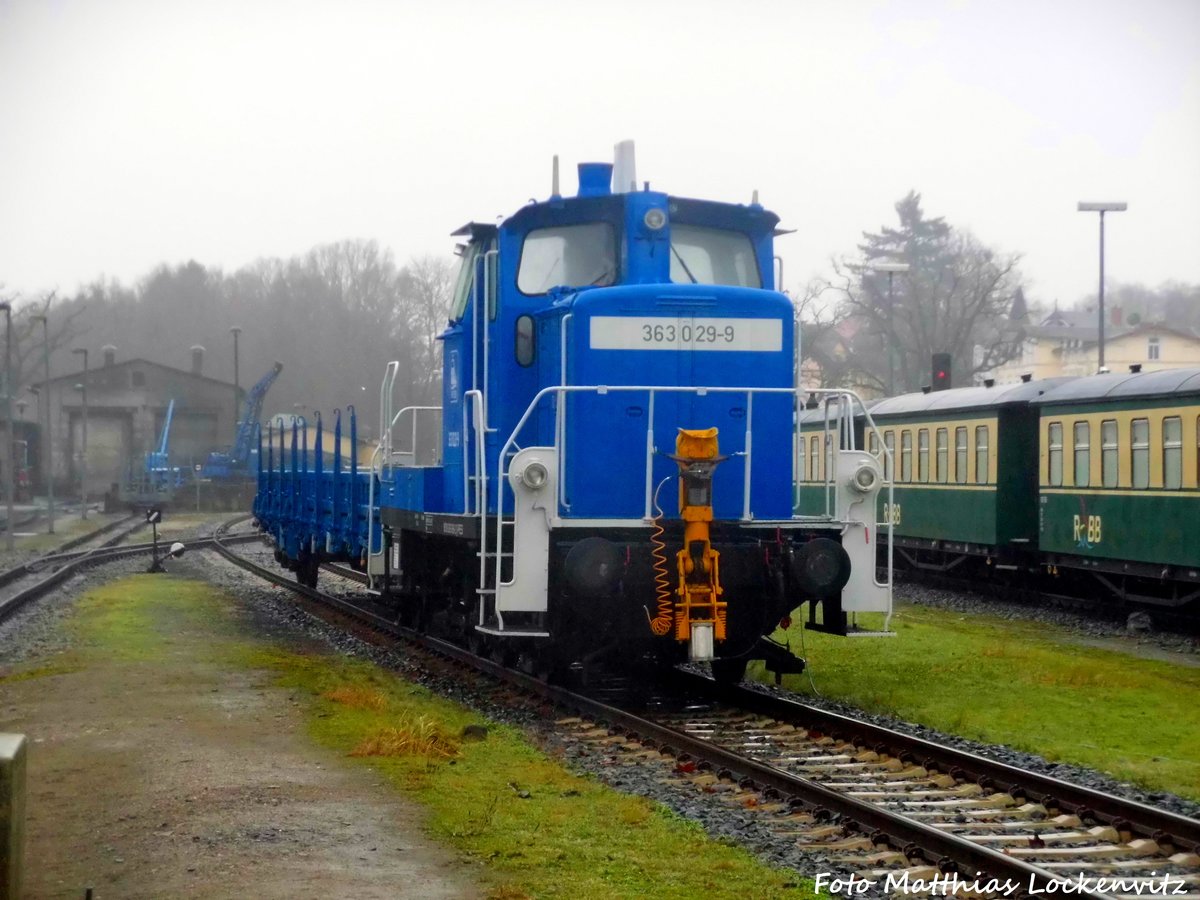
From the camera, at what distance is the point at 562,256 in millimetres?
11383

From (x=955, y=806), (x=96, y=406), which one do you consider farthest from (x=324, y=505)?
(x=96, y=406)

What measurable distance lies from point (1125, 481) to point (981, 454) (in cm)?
401

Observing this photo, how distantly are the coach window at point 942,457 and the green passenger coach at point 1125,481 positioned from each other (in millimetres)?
2654

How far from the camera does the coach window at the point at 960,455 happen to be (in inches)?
898

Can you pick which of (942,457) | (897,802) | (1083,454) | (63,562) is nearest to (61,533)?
(63,562)

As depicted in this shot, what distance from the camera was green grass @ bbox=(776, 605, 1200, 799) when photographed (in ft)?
31.5

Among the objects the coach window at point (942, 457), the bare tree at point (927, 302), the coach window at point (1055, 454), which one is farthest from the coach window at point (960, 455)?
the bare tree at point (927, 302)

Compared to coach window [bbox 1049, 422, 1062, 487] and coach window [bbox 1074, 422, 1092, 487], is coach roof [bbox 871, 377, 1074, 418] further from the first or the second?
coach window [bbox 1074, 422, 1092, 487]

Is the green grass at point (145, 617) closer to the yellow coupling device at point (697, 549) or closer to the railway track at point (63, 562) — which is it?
the railway track at point (63, 562)

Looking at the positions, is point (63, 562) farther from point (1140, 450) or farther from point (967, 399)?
point (1140, 450)

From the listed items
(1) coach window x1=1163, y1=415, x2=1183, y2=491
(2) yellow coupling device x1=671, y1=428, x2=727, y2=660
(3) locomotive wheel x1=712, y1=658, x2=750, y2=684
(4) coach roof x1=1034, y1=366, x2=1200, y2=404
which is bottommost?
(3) locomotive wheel x1=712, y1=658, x2=750, y2=684

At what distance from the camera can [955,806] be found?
7652mm

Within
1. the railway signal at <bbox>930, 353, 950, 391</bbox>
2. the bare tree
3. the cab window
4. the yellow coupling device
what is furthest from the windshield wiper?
the bare tree

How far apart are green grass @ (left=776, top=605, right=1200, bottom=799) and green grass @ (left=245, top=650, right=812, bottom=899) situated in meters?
3.26
